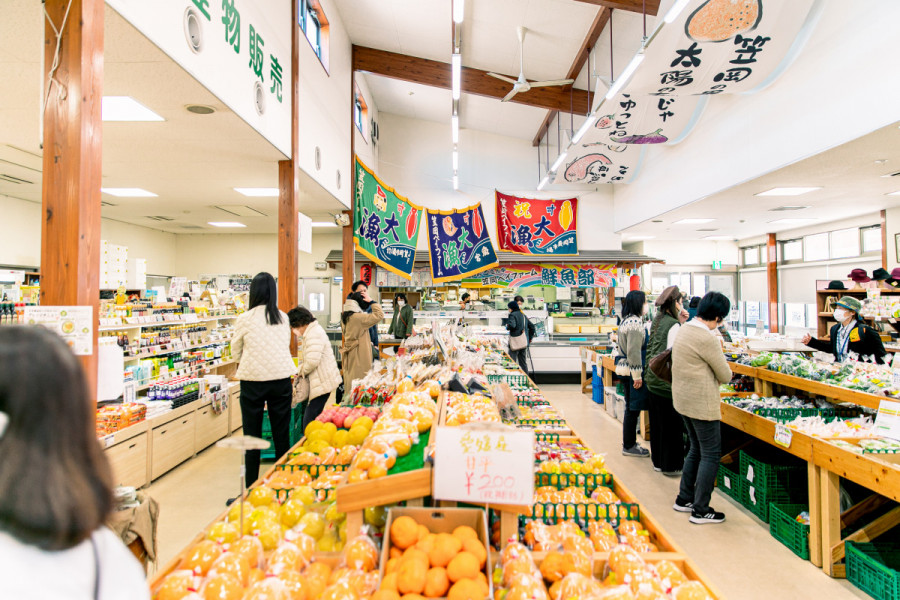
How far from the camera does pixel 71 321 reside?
205 centimetres

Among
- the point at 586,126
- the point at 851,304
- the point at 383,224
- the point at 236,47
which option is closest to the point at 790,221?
the point at 851,304

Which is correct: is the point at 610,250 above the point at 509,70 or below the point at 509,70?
below

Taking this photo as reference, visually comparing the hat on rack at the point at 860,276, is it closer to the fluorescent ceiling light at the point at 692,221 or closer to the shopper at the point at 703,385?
the fluorescent ceiling light at the point at 692,221

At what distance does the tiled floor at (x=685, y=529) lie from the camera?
2859 millimetres

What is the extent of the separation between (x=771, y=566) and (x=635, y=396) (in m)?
2.14

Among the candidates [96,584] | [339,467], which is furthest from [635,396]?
[96,584]

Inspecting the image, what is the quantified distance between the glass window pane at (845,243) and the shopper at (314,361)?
10.8 meters

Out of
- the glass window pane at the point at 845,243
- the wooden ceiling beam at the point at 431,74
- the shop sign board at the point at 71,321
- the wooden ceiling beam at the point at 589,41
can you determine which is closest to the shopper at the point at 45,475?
the shop sign board at the point at 71,321

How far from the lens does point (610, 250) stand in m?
11.0

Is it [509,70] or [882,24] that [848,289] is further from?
[509,70]

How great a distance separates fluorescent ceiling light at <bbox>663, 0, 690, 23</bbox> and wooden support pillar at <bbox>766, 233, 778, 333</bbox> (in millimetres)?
9707

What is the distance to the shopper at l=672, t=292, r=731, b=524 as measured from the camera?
349 cm

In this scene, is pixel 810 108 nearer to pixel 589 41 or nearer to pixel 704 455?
pixel 589 41

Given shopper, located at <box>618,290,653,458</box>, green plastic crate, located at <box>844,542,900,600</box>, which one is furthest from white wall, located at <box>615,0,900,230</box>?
green plastic crate, located at <box>844,542,900,600</box>
